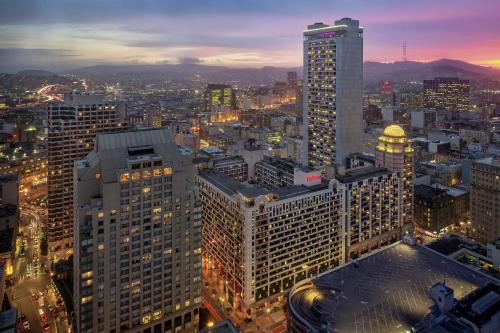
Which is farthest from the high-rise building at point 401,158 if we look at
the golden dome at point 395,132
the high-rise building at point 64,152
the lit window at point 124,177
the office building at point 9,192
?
the office building at point 9,192

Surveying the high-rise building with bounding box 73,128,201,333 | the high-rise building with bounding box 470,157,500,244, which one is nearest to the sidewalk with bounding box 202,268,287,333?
the high-rise building with bounding box 73,128,201,333

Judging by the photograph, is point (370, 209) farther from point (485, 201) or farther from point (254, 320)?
point (254, 320)

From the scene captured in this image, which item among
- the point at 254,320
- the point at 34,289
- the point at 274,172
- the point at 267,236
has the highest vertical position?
the point at 274,172

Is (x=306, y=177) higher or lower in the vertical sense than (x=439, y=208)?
higher

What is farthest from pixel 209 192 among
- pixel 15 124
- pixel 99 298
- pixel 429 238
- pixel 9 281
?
pixel 15 124

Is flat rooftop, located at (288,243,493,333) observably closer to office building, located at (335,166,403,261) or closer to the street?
office building, located at (335,166,403,261)

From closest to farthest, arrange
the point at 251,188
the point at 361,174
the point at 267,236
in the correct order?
the point at 267,236 → the point at 251,188 → the point at 361,174

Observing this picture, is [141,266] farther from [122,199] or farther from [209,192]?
[209,192]

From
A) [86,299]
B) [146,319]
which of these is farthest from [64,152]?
[146,319]
